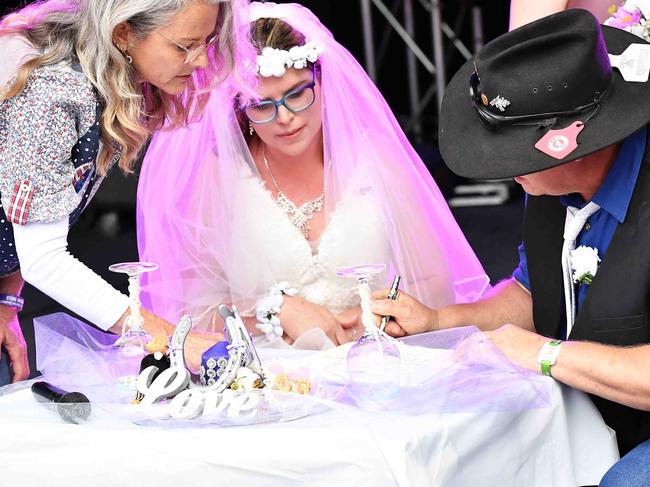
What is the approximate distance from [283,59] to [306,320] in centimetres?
64

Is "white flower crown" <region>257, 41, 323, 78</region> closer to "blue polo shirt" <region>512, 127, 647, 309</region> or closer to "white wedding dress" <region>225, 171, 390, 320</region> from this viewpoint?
"white wedding dress" <region>225, 171, 390, 320</region>

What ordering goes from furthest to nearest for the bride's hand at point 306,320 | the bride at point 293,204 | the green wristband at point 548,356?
1. the bride at point 293,204
2. the bride's hand at point 306,320
3. the green wristband at point 548,356

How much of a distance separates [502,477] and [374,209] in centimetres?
120

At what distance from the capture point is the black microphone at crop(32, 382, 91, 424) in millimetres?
1732

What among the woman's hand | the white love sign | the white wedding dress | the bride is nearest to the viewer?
the white love sign

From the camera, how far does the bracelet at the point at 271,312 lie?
267cm

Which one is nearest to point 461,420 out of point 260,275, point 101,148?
point 101,148

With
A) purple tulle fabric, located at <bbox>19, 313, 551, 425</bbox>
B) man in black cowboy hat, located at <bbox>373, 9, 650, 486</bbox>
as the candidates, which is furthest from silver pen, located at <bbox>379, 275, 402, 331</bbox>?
man in black cowboy hat, located at <bbox>373, 9, 650, 486</bbox>

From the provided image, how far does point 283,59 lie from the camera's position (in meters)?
2.62

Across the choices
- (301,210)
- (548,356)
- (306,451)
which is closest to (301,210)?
(301,210)

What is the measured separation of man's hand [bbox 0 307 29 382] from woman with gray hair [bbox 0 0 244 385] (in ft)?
1.10

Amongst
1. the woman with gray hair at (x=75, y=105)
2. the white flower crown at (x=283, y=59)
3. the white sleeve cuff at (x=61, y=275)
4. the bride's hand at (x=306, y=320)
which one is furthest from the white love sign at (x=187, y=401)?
the white flower crown at (x=283, y=59)

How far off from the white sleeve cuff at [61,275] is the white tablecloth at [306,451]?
30 cm

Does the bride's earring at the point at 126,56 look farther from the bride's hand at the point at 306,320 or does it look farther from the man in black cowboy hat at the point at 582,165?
the bride's hand at the point at 306,320
